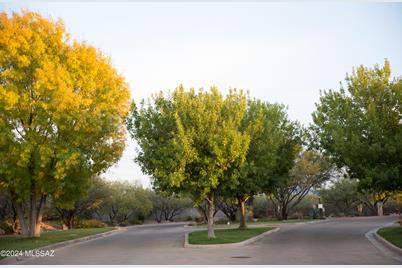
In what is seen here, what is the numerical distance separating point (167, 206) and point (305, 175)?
24.6 meters

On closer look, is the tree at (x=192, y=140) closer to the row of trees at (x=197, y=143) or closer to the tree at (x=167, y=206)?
the row of trees at (x=197, y=143)

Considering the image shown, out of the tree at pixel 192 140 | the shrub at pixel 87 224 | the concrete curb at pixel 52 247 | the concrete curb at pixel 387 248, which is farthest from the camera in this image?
the shrub at pixel 87 224

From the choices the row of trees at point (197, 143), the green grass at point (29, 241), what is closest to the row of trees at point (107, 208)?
the green grass at point (29, 241)

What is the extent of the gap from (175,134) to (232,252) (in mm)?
8100

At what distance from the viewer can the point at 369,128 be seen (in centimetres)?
2573

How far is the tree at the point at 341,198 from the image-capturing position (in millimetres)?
63541

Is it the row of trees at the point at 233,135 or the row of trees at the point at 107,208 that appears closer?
the row of trees at the point at 233,135

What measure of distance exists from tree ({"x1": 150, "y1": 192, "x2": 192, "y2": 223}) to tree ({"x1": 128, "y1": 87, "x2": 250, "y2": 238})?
42489 millimetres

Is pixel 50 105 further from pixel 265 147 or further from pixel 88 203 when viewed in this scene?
pixel 88 203

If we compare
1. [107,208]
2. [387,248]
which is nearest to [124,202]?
[107,208]

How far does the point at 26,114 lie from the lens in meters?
27.9

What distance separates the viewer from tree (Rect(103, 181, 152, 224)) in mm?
59625

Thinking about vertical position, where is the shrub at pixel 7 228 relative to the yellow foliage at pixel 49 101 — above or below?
below

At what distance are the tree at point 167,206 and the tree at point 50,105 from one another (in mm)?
39489
